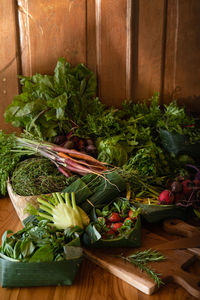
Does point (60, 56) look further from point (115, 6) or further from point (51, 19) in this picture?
point (115, 6)

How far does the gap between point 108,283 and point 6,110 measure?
153 cm

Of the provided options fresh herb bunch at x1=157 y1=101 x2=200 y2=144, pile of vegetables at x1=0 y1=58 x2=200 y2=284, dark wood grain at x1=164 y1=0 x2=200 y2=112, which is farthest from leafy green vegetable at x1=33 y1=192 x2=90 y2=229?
dark wood grain at x1=164 y1=0 x2=200 y2=112

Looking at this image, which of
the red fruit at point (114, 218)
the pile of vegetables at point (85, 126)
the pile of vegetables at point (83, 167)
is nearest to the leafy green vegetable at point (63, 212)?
the pile of vegetables at point (83, 167)

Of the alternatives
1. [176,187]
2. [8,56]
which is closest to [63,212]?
[176,187]

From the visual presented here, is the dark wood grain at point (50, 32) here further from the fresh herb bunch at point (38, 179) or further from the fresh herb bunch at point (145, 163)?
the fresh herb bunch at point (145, 163)

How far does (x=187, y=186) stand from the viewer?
76.2 inches

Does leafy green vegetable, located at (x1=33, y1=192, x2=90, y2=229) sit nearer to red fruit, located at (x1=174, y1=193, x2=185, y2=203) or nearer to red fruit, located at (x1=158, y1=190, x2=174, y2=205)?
red fruit, located at (x1=158, y1=190, x2=174, y2=205)

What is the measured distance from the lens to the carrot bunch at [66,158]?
1936mm

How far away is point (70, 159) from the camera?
197 cm

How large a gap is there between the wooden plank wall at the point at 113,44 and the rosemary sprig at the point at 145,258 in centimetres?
156

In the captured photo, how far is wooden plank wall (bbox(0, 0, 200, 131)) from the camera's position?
7.85 ft

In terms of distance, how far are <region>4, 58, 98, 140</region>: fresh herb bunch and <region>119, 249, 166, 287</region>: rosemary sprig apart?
45.7 inches

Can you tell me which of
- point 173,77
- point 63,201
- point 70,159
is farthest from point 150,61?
point 63,201

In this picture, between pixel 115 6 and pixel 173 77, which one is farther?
pixel 173 77
